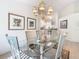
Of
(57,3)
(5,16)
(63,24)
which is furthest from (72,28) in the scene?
(5,16)

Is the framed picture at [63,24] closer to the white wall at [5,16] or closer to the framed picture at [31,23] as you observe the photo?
the framed picture at [31,23]

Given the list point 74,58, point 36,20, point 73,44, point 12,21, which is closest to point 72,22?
point 73,44

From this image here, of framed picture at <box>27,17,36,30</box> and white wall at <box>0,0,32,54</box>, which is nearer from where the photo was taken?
white wall at <box>0,0,32,54</box>

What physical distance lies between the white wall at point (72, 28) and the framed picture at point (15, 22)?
91.7 inches

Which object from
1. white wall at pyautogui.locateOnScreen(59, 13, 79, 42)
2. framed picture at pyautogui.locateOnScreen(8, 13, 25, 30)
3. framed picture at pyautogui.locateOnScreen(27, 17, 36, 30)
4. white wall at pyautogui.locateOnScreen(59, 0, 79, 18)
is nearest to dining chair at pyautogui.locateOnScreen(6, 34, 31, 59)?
framed picture at pyautogui.locateOnScreen(8, 13, 25, 30)

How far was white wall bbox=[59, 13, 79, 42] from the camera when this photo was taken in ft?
19.1

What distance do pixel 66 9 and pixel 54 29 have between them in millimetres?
1331

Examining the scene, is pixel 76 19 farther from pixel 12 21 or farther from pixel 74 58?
pixel 12 21

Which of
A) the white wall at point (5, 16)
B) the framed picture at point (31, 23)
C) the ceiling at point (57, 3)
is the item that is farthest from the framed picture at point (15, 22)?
the ceiling at point (57, 3)

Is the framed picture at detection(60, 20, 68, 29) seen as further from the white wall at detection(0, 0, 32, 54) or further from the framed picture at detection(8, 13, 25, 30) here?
the white wall at detection(0, 0, 32, 54)

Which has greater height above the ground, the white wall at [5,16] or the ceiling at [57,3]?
the ceiling at [57,3]

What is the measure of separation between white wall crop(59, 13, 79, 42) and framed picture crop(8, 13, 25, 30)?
2329 millimetres

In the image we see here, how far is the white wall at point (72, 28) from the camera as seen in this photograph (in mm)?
5831

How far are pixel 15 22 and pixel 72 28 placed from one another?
310 centimetres
